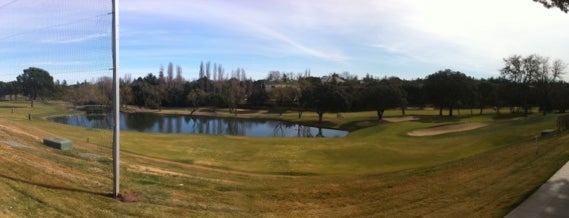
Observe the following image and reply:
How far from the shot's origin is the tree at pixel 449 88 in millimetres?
93125

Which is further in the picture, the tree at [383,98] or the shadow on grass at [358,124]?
the tree at [383,98]

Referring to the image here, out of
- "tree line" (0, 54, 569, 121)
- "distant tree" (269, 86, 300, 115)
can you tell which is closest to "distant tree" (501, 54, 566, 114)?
"tree line" (0, 54, 569, 121)

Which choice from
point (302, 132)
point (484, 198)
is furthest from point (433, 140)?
point (302, 132)

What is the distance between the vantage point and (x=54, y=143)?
20.3 m

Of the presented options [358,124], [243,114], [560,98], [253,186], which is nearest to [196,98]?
[243,114]

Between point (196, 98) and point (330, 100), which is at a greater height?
point (196, 98)

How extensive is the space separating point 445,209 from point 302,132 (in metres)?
70.0

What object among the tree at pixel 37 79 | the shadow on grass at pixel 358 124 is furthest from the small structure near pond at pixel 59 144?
the shadow on grass at pixel 358 124

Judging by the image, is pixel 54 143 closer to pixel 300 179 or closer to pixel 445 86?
pixel 300 179

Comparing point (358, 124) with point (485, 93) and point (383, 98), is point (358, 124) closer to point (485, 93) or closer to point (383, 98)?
point (383, 98)

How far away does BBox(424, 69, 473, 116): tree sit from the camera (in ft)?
306

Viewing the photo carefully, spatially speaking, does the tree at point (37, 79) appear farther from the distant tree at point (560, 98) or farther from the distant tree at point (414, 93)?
the distant tree at point (414, 93)

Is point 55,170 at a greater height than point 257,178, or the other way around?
point 55,170

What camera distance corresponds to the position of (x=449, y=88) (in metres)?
93.4
